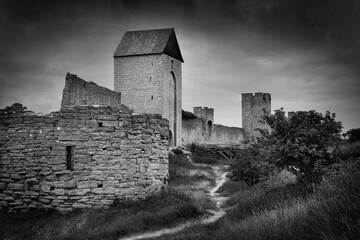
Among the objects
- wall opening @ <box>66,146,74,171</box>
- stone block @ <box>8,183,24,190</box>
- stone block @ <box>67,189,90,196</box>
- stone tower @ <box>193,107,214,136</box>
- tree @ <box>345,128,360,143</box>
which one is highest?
stone tower @ <box>193,107,214,136</box>

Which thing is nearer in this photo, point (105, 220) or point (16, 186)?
point (105, 220)

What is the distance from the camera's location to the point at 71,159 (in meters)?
10.7

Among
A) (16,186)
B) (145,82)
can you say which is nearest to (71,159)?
(16,186)

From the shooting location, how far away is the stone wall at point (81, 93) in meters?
19.3

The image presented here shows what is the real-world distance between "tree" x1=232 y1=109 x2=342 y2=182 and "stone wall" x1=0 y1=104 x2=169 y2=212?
3.84 meters

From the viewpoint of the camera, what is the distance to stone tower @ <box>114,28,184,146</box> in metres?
39.6

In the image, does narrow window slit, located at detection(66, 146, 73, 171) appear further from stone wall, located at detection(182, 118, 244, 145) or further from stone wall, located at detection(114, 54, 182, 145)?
stone wall, located at detection(182, 118, 244, 145)

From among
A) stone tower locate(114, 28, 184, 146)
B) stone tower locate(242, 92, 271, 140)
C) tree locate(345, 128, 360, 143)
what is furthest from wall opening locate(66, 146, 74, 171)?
stone tower locate(242, 92, 271, 140)

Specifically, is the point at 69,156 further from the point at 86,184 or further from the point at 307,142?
the point at 307,142

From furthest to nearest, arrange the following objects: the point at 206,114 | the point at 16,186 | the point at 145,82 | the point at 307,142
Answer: the point at 206,114
the point at 145,82
the point at 307,142
the point at 16,186

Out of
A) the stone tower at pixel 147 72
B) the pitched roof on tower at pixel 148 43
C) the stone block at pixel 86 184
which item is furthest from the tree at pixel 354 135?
the pitched roof on tower at pixel 148 43

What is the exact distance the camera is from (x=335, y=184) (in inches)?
231

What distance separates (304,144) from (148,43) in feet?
104

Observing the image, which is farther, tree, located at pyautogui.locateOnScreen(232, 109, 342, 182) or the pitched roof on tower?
the pitched roof on tower
